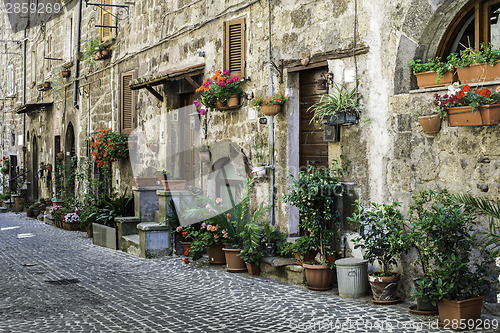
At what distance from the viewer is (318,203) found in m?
7.25

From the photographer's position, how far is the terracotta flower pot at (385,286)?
20.4 ft

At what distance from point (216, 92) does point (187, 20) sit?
7.69 feet

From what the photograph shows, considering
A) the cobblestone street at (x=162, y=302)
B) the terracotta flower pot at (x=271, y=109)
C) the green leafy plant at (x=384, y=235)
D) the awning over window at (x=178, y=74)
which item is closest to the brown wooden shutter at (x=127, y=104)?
the awning over window at (x=178, y=74)

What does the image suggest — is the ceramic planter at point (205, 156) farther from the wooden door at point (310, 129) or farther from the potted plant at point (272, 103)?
the wooden door at point (310, 129)

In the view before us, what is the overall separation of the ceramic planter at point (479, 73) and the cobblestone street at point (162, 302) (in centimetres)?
231

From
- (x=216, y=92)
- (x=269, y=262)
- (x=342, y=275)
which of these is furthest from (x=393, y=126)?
(x=216, y=92)

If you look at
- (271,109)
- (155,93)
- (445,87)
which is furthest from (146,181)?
(445,87)

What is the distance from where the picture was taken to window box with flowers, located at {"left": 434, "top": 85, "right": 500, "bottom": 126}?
534 cm

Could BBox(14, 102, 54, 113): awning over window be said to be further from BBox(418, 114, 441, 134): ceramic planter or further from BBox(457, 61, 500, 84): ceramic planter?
BBox(457, 61, 500, 84): ceramic planter

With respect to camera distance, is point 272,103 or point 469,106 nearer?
point 469,106

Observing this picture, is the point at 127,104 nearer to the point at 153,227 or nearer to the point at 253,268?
the point at 153,227

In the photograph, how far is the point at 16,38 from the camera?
24.6m

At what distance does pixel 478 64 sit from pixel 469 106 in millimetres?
415

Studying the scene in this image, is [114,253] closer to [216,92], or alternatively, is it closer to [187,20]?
[216,92]
